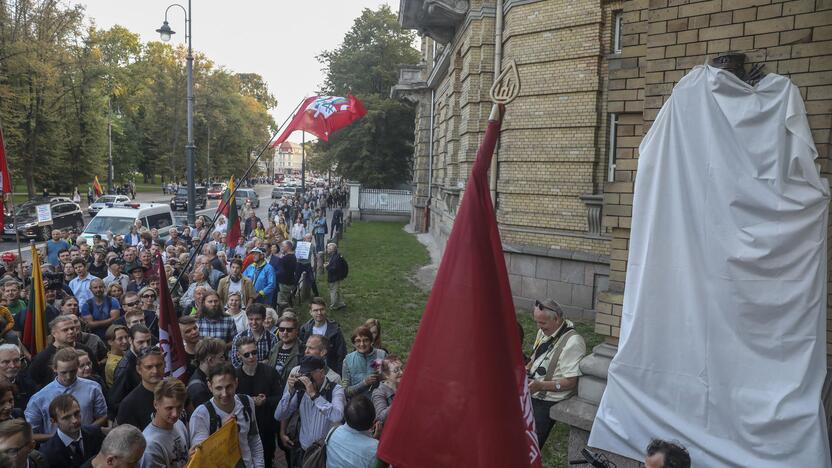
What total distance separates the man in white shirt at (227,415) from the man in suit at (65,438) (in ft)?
2.40

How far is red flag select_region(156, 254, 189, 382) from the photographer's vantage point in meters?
5.27

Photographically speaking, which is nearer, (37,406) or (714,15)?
(714,15)

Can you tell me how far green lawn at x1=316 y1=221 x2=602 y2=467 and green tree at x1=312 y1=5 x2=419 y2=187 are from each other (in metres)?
13.1

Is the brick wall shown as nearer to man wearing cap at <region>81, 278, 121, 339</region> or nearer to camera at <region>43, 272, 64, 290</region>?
man wearing cap at <region>81, 278, 121, 339</region>

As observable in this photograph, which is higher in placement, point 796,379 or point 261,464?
point 796,379

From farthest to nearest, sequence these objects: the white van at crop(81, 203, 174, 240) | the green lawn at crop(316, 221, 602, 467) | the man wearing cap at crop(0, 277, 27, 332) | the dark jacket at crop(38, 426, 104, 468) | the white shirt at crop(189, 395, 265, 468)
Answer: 1. the white van at crop(81, 203, 174, 240)
2. the green lawn at crop(316, 221, 602, 467)
3. the man wearing cap at crop(0, 277, 27, 332)
4. the white shirt at crop(189, 395, 265, 468)
5. the dark jacket at crop(38, 426, 104, 468)

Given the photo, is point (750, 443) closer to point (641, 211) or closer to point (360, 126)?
point (641, 211)

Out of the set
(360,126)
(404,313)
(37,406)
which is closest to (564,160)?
(404,313)

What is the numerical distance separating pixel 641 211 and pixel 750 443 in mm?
1471

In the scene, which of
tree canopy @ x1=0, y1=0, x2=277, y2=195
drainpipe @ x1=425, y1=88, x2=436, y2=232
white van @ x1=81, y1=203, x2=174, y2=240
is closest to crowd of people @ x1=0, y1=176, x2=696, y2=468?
white van @ x1=81, y1=203, x2=174, y2=240

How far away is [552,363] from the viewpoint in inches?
187

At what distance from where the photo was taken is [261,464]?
450cm

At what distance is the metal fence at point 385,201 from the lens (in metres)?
37.1

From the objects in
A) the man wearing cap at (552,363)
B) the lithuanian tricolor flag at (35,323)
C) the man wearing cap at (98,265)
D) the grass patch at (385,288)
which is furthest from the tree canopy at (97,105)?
the man wearing cap at (552,363)
